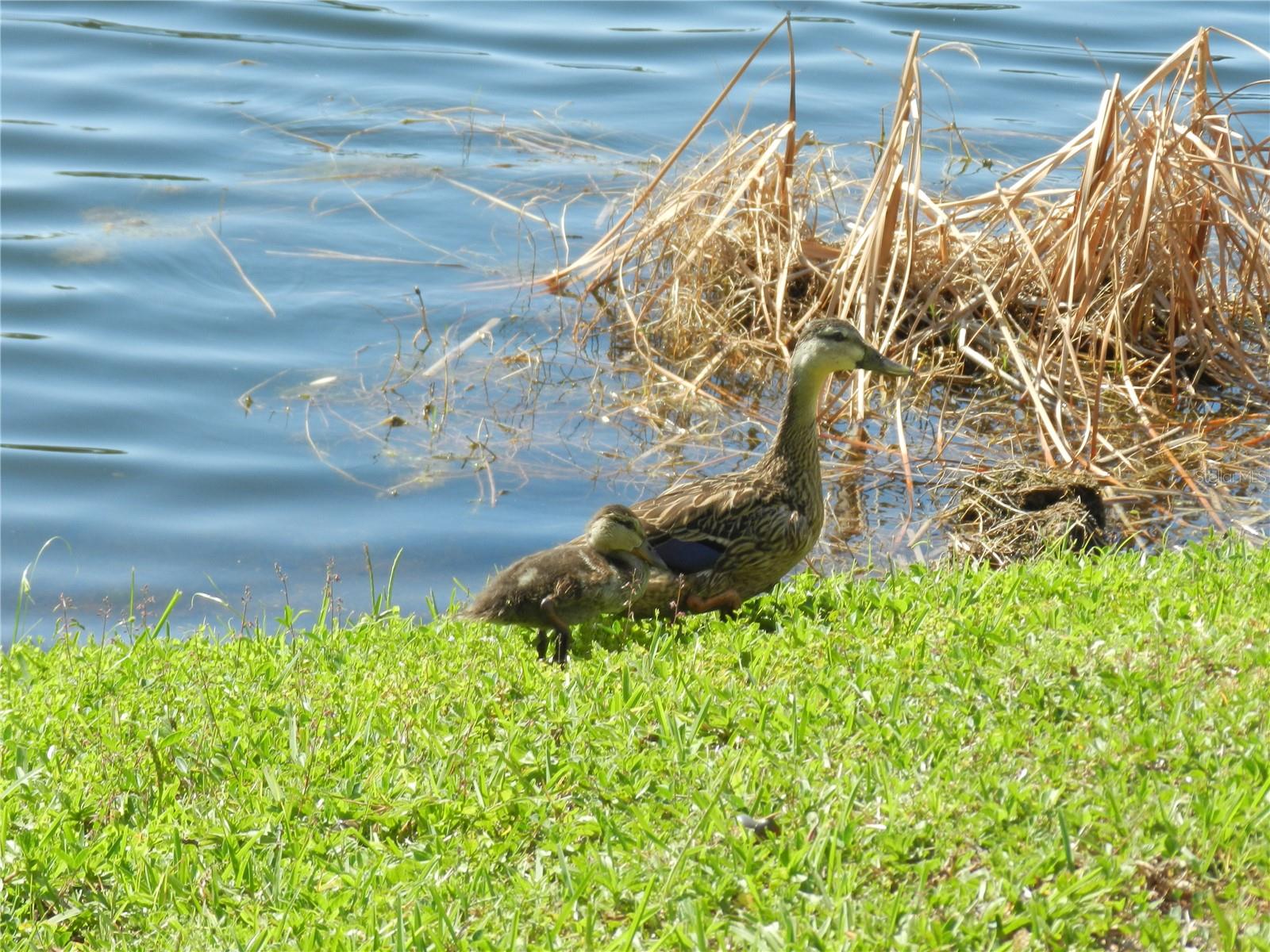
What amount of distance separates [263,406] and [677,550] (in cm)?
520

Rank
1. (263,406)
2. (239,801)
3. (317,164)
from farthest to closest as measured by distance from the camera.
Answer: (317,164) < (263,406) < (239,801)

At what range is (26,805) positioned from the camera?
5328 mm

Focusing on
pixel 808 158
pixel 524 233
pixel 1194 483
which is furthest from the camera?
pixel 524 233

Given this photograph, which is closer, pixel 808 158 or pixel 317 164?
pixel 808 158

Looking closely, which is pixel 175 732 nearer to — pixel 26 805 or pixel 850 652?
pixel 26 805

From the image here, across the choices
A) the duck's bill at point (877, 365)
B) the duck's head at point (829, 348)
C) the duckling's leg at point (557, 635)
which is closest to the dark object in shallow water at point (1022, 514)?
the duck's bill at point (877, 365)

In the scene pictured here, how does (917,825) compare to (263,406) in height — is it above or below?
above

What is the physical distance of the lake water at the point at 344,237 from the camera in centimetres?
1029

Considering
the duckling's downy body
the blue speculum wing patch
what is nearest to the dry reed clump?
the duckling's downy body

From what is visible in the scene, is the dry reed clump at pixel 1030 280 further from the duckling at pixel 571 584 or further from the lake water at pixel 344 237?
the duckling at pixel 571 584

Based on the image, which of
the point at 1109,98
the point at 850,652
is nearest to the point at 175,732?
the point at 850,652

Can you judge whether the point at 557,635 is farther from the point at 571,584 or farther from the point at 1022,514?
the point at 1022,514

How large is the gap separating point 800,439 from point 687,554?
1.12m

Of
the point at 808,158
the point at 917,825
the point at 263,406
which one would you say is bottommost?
the point at 263,406
